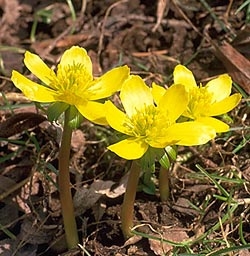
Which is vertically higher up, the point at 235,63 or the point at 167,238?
the point at 235,63

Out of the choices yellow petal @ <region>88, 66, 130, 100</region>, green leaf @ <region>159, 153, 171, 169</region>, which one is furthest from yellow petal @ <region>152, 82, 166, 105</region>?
green leaf @ <region>159, 153, 171, 169</region>

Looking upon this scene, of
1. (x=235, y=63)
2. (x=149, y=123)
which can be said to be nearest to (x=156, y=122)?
(x=149, y=123)

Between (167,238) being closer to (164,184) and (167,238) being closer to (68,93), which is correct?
(164,184)

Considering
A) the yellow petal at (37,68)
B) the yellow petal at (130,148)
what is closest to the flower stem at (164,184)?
the yellow petal at (130,148)

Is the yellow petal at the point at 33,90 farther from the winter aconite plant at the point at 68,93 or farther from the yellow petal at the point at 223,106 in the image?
the yellow petal at the point at 223,106

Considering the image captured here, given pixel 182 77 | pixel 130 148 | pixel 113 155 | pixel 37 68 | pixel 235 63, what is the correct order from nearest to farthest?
pixel 130 148 → pixel 37 68 → pixel 182 77 → pixel 113 155 → pixel 235 63

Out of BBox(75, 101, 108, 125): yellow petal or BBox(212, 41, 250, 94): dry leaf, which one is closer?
BBox(75, 101, 108, 125): yellow petal

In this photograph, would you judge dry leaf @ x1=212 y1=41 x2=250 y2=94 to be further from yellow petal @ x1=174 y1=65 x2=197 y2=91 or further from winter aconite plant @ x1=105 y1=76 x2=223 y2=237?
winter aconite plant @ x1=105 y1=76 x2=223 y2=237

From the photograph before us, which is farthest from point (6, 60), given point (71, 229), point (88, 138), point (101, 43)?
point (71, 229)
